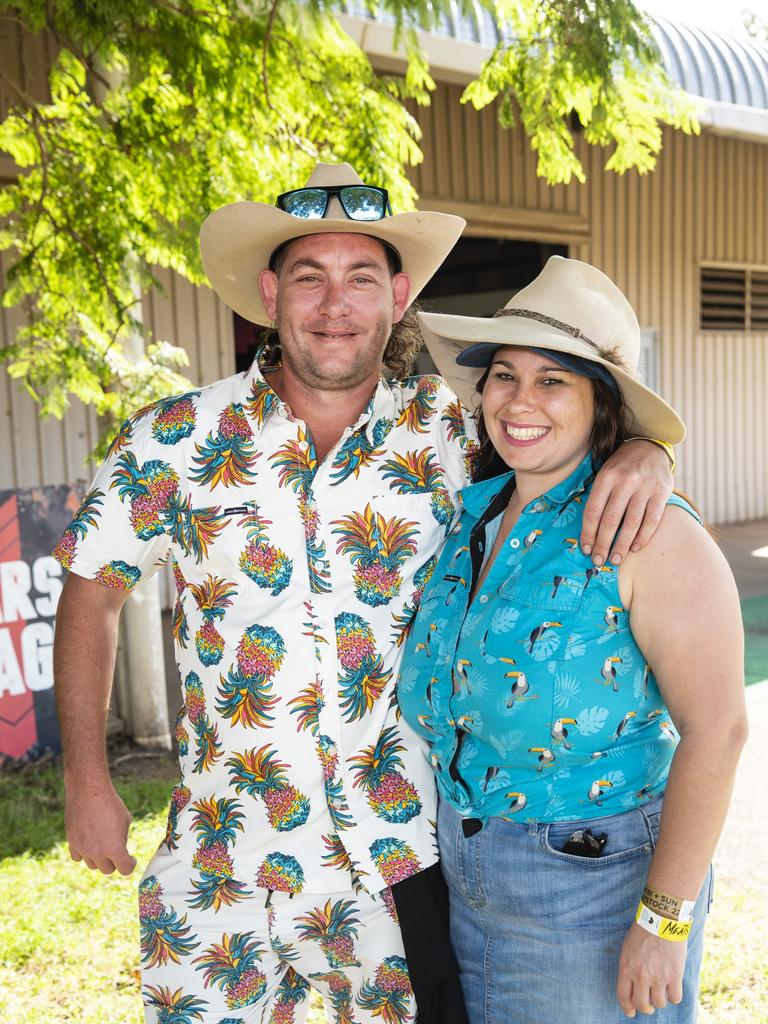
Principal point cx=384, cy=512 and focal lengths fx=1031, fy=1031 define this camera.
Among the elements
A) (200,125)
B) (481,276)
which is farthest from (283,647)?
(481,276)

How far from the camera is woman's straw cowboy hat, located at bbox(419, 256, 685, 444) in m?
2.09

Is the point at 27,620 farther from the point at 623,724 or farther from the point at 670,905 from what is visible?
the point at 670,905

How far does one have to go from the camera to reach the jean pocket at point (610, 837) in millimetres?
1902

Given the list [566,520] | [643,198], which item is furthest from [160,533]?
[643,198]

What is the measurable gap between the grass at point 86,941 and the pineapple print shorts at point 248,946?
120 centimetres

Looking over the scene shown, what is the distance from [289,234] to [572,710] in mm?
1389

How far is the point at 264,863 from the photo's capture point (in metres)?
2.21

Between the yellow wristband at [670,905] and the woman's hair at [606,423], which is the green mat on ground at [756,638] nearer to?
the woman's hair at [606,423]

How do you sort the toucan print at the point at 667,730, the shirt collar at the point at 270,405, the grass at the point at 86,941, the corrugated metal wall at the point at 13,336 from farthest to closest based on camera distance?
the corrugated metal wall at the point at 13,336 → the grass at the point at 86,941 → the shirt collar at the point at 270,405 → the toucan print at the point at 667,730

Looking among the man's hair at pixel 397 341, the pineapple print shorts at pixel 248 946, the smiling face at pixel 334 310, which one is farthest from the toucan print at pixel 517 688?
the man's hair at pixel 397 341

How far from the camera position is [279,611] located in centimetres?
226

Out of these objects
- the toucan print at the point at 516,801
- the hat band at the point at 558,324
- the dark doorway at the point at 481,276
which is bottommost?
the toucan print at the point at 516,801

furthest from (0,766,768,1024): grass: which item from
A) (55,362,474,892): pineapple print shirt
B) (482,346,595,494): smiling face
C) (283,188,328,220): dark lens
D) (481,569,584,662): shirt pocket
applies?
(283,188,328,220): dark lens

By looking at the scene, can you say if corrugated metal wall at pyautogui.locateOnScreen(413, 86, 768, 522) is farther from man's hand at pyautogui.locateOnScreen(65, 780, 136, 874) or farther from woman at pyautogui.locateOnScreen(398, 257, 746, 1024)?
man's hand at pyautogui.locateOnScreen(65, 780, 136, 874)
